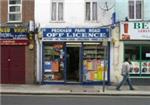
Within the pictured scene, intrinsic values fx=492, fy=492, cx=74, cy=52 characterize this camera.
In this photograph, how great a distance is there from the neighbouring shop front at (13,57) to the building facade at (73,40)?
0.84 m

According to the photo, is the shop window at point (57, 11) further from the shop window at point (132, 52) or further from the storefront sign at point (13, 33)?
the shop window at point (132, 52)

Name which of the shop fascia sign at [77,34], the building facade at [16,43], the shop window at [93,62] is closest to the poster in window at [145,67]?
the shop window at [93,62]

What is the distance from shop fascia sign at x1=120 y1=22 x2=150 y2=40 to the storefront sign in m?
5.67

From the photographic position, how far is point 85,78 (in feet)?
94.0

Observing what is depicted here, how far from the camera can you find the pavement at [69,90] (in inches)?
945

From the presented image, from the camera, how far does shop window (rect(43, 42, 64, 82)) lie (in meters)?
28.8

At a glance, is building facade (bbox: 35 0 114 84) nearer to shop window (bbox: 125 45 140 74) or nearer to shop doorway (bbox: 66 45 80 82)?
shop doorway (bbox: 66 45 80 82)

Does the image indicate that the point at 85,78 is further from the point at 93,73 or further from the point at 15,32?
the point at 15,32

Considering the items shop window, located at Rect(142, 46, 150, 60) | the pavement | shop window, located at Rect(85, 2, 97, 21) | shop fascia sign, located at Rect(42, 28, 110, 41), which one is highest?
shop window, located at Rect(85, 2, 97, 21)

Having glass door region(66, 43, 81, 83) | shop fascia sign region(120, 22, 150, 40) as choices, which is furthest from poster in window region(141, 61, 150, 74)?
glass door region(66, 43, 81, 83)

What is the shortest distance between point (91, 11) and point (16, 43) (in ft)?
15.6

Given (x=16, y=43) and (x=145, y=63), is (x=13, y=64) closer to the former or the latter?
(x=16, y=43)

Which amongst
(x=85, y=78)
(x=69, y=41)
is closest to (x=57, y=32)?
(x=69, y=41)

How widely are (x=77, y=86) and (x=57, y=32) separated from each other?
3.30 m
